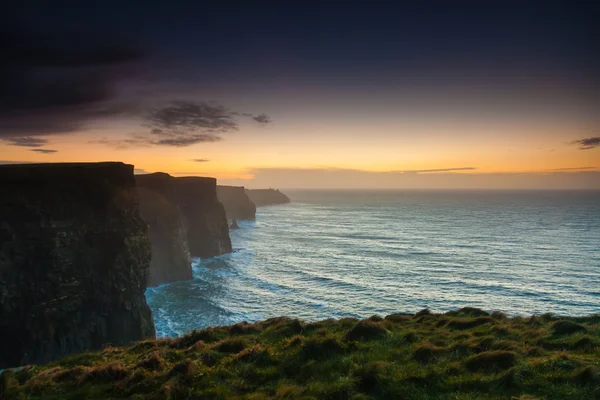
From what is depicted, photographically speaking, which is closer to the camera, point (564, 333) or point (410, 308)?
point (564, 333)

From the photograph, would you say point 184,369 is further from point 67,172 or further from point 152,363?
point 67,172

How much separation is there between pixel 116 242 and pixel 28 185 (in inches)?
399

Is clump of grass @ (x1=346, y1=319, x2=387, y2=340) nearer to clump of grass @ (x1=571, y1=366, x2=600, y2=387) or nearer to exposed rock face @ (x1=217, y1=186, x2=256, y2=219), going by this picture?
clump of grass @ (x1=571, y1=366, x2=600, y2=387)

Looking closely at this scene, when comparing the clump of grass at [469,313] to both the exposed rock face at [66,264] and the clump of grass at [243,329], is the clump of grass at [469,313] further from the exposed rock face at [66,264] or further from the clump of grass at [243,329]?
the exposed rock face at [66,264]

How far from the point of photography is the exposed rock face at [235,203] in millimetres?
171750

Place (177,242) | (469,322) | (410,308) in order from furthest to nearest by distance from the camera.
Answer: (177,242) < (410,308) < (469,322)

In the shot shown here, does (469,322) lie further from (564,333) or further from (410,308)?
(410,308)

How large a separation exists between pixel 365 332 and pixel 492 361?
18.6ft

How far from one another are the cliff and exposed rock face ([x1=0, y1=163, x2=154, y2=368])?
22076mm

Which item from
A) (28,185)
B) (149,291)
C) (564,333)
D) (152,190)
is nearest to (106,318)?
(28,185)

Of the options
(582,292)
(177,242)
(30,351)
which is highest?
(177,242)

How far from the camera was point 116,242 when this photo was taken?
40000 millimetres

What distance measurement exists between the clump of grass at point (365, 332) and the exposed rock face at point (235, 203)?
157 metres

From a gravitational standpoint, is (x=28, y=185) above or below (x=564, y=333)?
above
